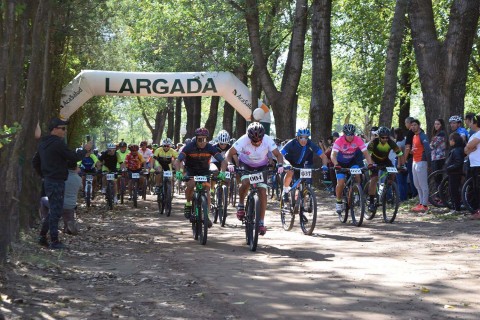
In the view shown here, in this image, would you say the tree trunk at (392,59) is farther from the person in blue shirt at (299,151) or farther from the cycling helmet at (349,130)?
the person in blue shirt at (299,151)

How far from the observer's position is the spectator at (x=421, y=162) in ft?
60.6

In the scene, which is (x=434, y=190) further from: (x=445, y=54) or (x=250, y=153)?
(x=250, y=153)

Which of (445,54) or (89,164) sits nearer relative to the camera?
(445,54)

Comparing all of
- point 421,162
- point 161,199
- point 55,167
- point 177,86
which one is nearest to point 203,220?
point 55,167

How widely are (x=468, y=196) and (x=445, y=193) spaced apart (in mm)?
1168

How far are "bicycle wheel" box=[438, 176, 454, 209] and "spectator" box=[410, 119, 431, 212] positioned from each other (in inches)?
25.9

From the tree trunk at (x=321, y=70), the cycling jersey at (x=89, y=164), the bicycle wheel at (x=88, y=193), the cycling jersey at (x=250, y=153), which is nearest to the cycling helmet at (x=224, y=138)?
the cycling jersey at (x=250, y=153)

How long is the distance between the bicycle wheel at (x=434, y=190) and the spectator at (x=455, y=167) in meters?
0.66

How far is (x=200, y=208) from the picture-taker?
1407 centimetres

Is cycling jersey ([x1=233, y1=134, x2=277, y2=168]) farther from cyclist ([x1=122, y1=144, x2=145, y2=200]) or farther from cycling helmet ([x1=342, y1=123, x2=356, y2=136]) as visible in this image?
cyclist ([x1=122, y1=144, x2=145, y2=200])

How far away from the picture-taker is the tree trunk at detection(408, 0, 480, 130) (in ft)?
64.0

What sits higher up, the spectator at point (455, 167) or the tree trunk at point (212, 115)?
the tree trunk at point (212, 115)

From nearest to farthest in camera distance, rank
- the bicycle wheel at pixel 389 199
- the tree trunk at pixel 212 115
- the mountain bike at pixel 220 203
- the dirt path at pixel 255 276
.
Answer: the dirt path at pixel 255 276 → the bicycle wheel at pixel 389 199 → the mountain bike at pixel 220 203 → the tree trunk at pixel 212 115

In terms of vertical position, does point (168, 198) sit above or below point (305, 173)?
below
